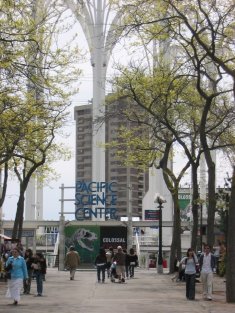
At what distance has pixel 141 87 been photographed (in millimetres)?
31594

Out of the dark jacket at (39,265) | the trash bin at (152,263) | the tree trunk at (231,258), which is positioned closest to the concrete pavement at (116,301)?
the tree trunk at (231,258)

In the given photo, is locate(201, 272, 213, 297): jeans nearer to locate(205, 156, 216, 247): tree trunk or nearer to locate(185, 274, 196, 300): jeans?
locate(185, 274, 196, 300): jeans

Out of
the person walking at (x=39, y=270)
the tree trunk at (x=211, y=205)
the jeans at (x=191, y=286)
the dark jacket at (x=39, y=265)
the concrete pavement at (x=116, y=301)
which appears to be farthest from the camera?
the tree trunk at (x=211, y=205)

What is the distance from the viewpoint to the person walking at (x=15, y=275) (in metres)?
18.6

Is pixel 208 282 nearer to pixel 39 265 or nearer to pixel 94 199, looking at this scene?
pixel 39 265

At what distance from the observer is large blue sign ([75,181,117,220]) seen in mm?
54812

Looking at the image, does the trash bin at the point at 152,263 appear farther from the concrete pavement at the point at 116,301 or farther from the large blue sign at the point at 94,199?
the concrete pavement at the point at 116,301

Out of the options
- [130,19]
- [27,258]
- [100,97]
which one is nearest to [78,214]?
[100,97]

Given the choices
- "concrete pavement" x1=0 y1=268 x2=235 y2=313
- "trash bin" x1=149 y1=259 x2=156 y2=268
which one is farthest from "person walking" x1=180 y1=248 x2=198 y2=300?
"trash bin" x1=149 y1=259 x2=156 y2=268

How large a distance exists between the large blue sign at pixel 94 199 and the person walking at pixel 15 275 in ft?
113

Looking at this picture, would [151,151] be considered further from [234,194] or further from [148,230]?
[148,230]

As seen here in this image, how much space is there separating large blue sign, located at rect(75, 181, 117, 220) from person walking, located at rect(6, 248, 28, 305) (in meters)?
34.4

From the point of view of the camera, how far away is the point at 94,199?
55125mm

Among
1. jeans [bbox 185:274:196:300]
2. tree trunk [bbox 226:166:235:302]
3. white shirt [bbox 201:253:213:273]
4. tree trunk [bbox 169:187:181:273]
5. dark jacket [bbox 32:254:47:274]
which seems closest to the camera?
tree trunk [bbox 226:166:235:302]
